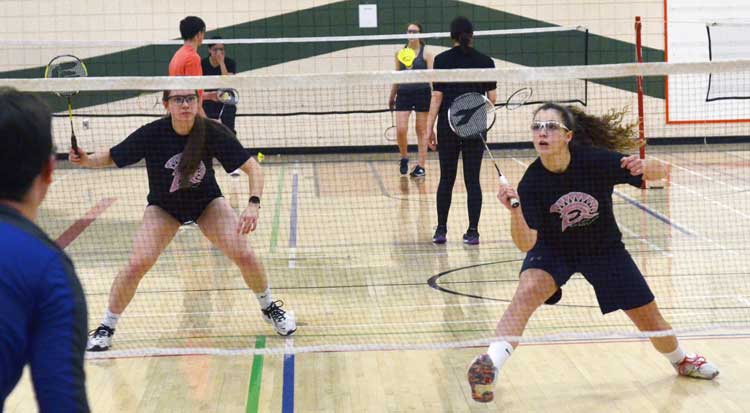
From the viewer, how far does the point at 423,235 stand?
10.8 m

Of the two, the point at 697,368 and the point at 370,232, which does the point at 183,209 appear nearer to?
the point at 697,368

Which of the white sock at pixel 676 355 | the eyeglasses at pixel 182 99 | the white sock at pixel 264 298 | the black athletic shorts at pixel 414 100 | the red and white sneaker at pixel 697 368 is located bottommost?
the red and white sneaker at pixel 697 368

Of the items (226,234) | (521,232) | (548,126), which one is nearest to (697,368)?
(521,232)

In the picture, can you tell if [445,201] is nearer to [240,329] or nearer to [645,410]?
[240,329]

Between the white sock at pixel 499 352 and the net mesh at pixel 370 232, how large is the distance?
47 cm

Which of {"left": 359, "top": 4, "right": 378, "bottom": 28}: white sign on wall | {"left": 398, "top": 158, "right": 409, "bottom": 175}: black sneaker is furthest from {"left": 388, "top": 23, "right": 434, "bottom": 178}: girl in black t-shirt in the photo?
{"left": 359, "top": 4, "right": 378, "bottom": 28}: white sign on wall

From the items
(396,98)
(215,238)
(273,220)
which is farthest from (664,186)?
A: (215,238)

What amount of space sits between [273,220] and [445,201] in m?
2.63

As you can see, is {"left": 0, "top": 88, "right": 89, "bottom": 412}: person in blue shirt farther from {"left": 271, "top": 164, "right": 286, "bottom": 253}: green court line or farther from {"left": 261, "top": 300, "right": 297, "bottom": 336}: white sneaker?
{"left": 271, "top": 164, "right": 286, "bottom": 253}: green court line

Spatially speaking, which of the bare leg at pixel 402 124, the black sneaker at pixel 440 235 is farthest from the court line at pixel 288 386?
the bare leg at pixel 402 124

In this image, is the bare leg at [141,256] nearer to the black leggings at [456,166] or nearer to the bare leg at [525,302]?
the bare leg at [525,302]

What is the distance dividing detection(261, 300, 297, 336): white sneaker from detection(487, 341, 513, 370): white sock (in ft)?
6.72

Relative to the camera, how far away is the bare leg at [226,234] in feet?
22.7

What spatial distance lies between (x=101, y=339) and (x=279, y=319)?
3.96ft
